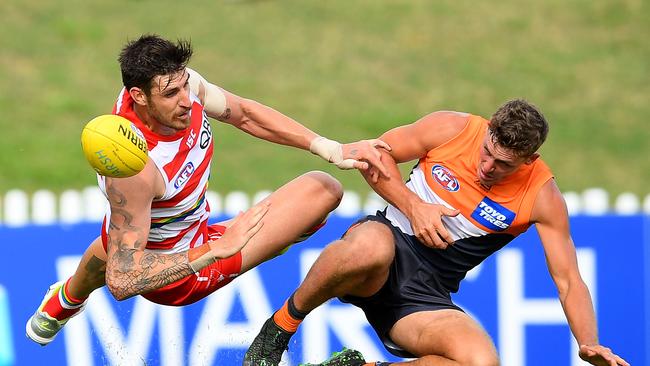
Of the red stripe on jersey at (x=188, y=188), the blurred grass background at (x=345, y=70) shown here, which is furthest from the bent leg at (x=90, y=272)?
the blurred grass background at (x=345, y=70)

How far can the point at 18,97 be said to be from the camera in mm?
14195

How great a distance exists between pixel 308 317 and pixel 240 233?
348 cm

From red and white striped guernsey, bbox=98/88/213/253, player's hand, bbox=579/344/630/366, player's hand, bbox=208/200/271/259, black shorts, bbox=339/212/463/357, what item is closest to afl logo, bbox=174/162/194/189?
red and white striped guernsey, bbox=98/88/213/253

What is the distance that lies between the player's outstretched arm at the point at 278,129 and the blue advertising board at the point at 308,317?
2.26 m

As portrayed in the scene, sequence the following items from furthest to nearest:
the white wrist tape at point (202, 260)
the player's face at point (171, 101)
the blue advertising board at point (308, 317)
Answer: the blue advertising board at point (308, 317)
the player's face at point (171, 101)
the white wrist tape at point (202, 260)

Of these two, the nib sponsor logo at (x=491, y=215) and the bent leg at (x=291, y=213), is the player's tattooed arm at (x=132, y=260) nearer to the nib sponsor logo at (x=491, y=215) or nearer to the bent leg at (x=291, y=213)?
the bent leg at (x=291, y=213)

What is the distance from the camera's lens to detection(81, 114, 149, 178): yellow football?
5586 millimetres

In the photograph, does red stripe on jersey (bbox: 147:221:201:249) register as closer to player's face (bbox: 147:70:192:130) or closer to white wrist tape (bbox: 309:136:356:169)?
player's face (bbox: 147:70:192:130)

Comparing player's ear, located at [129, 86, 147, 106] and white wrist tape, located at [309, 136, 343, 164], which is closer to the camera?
player's ear, located at [129, 86, 147, 106]

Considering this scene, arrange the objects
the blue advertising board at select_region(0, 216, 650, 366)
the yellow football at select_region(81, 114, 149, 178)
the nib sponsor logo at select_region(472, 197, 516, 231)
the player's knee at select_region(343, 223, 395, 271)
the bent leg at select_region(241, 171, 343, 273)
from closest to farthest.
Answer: the yellow football at select_region(81, 114, 149, 178), the player's knee at select_region(343, 223, 395, 271), the nib sponsor logo at select_region(472, 197, 516, 231), the bent leg at select_region(241, 171, 343, 273), the blue advertising board at select_region(0, 216, 650, 366)

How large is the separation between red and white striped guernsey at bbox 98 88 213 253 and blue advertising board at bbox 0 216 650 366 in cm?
225

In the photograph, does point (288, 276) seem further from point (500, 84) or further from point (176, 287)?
point (500, 84)

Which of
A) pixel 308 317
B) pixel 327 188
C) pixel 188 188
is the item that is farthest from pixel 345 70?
pixel 188 188

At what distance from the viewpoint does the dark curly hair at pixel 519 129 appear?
6.09 m
